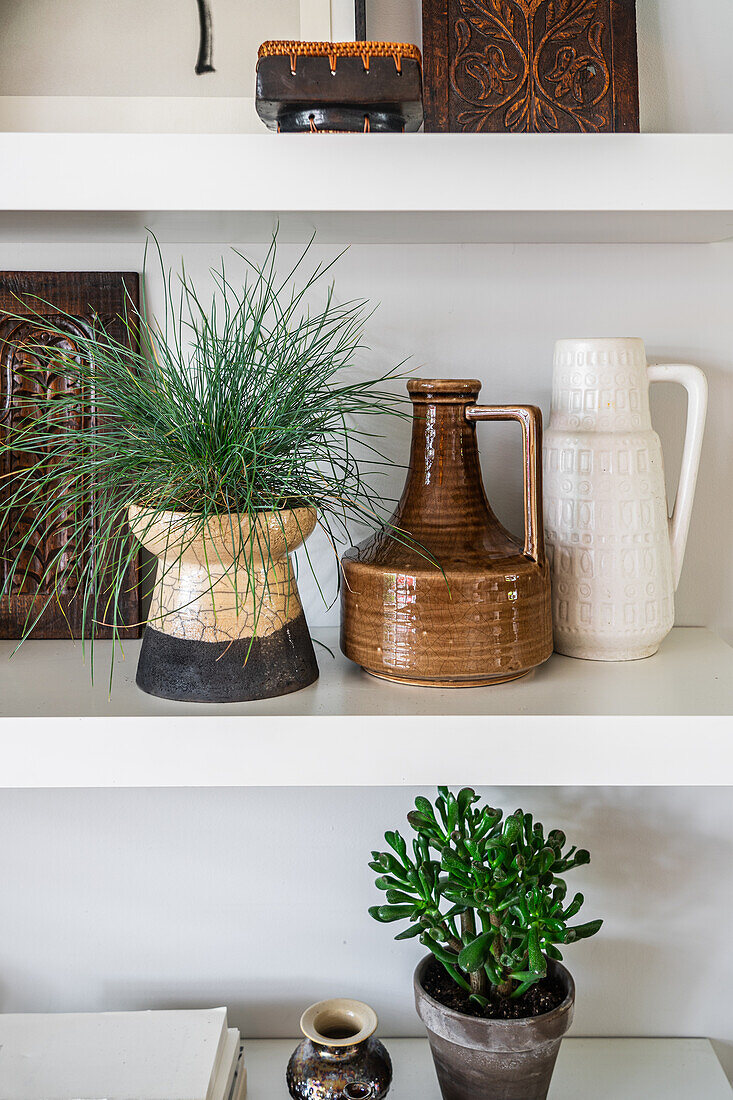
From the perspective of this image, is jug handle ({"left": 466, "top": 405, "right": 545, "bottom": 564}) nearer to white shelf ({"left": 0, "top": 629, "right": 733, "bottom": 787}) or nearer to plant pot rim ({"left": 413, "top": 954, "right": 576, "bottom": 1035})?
white shelf ({"left": 0, "top": 629, "right": 733, "bottom": 787})

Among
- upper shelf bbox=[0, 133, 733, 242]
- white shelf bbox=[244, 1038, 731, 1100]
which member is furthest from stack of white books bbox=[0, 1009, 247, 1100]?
upper shelf bbox=[0, 133, 733, 242]

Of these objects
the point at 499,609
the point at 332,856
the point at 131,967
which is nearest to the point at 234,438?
the point at 499,609

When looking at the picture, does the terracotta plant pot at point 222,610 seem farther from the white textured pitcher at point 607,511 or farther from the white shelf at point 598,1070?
the white shelf at point 598,1070

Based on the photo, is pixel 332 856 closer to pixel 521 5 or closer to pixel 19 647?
pixel 19 647

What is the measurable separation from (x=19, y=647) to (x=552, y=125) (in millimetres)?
564

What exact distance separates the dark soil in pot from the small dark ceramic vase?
6 cm

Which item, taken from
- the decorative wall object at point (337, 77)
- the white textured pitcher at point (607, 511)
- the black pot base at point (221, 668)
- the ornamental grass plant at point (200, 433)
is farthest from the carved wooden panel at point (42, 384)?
the white textured pitcher at point (607, 511)

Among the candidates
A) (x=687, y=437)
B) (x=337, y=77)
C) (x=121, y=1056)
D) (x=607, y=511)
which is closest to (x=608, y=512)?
(x=607, y=511)

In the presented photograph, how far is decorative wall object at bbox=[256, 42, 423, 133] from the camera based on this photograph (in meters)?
0.60

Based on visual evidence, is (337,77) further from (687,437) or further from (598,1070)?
(598,1070)

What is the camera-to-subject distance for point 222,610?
64 centimetres

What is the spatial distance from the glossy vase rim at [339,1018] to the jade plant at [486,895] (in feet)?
0.27

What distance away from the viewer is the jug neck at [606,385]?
697 mm

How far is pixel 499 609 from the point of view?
0.63 m
